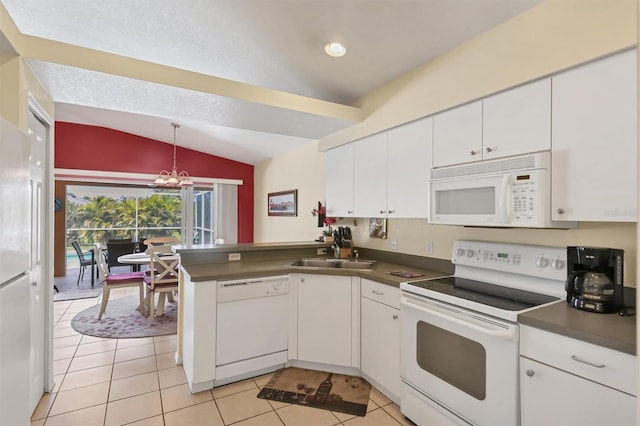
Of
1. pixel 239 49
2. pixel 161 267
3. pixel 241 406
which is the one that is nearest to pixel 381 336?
pixel 241 406

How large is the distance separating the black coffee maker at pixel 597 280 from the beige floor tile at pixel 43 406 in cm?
329

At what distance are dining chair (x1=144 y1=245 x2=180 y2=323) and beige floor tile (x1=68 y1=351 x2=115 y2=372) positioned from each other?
85cm

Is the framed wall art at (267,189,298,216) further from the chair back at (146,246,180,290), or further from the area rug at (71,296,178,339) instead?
the area rug at (71,296,178,339)

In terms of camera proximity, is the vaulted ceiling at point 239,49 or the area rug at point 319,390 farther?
the area rug at point 319,390

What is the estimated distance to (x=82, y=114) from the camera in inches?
207

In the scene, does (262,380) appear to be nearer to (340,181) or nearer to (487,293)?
(487,293)

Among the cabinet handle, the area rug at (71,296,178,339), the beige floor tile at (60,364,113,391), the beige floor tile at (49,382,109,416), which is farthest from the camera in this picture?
the area rug at (71,296,178,339)

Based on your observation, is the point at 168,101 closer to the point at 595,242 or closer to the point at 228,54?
the point at 228,54

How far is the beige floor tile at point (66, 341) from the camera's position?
10.8ft

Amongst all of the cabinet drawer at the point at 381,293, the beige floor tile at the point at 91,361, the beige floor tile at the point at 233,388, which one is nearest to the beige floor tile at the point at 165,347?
the beige floor tile at the point at 91,361

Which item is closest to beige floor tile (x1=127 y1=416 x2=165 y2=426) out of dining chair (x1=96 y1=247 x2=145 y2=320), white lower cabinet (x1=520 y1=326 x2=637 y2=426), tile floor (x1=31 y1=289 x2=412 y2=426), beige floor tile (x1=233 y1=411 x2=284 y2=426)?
tile floor (x1=31 y1=289 x2=412 y2=426)

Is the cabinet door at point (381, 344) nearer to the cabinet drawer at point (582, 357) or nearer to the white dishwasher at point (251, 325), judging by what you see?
the white dishwasher at point (251, 325)

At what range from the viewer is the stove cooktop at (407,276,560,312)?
5.57 ft

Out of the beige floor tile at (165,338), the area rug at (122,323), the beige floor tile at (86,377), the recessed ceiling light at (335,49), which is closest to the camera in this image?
the recessed ceiling light at (335,49)
